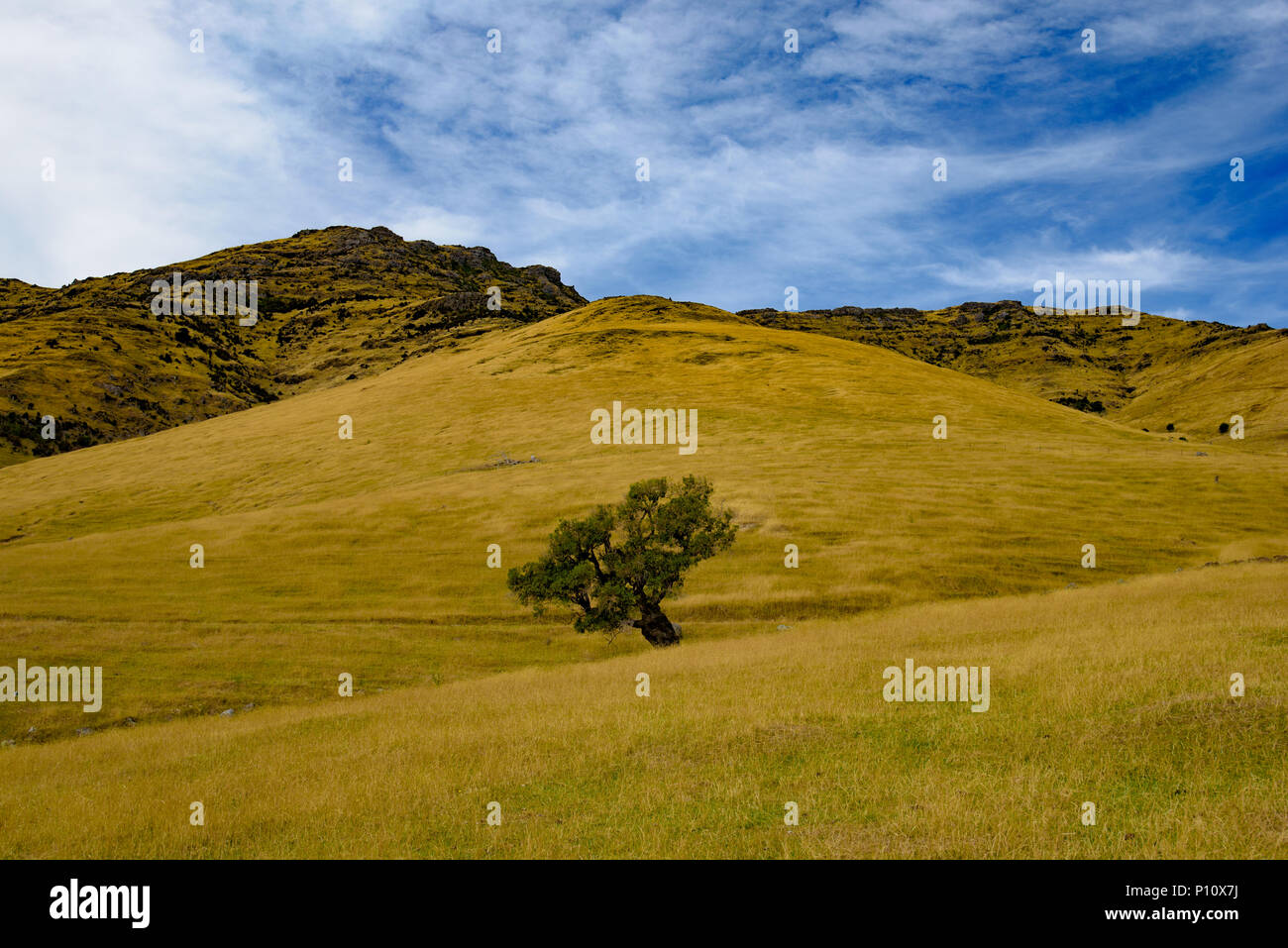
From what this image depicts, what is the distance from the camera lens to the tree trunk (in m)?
34.4

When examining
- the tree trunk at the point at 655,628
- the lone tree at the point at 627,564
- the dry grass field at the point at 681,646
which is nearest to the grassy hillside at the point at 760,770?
the dry grass field at the point at 681,646

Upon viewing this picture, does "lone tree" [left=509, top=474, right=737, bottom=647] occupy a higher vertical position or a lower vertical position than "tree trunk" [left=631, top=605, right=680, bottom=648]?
higher

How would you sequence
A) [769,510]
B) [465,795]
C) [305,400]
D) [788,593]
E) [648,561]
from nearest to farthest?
[465,795]
[648,561]
[788,593]
[769,510]
[305,400]

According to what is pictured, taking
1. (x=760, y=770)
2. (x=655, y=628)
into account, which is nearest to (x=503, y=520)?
(x=655, y=628)

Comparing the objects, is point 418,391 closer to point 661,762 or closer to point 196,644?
point 196,644

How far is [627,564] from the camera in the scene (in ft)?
109

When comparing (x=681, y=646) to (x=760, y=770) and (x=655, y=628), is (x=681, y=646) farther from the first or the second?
(x=760, y=770)

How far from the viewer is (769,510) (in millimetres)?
56156

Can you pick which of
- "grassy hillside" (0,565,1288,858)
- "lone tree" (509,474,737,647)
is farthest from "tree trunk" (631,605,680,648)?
"grassy hillside" (0,565,1288,858)

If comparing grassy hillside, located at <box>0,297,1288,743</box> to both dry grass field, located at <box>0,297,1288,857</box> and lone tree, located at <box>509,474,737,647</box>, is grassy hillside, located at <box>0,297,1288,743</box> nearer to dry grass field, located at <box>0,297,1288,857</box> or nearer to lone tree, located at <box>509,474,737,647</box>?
dry grass field, located at <box>0,297,1288,857</box>

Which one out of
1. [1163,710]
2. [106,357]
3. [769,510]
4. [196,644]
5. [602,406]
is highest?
[106,357]

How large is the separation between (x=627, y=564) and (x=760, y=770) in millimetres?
20729

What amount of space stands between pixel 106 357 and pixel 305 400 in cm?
5089
